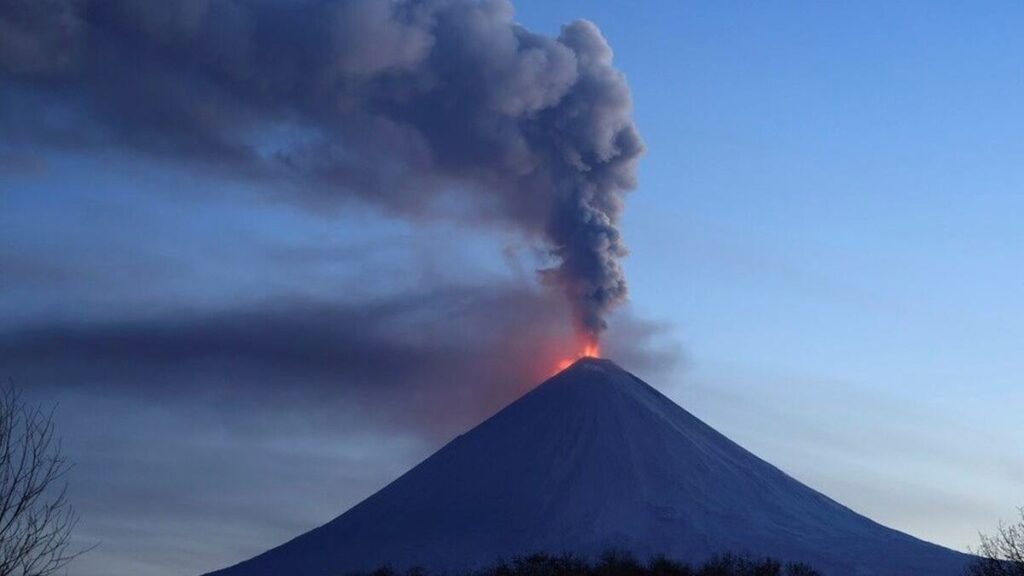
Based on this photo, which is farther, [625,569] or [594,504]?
[594,504]

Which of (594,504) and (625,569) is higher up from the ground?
(594,504)

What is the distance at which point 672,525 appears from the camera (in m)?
78.6

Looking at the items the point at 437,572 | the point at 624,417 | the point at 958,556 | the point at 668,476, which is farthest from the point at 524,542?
the point at 958,556

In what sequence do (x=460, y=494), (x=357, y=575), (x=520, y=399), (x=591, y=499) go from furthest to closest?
(x=520, y=399), (x=460, y=494), (x=591, y=499), (x=357, y=575)

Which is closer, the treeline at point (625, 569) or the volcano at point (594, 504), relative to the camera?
the treeline at point (625, 569)

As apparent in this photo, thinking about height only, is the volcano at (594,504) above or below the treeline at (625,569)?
above

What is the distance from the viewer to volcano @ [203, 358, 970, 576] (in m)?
76.1

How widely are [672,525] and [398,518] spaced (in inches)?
769

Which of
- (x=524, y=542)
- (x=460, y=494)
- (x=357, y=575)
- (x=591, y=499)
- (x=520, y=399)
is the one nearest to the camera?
(x=357, y=575)

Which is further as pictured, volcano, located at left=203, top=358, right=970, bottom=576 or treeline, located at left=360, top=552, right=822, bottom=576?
volcano, located at left=203, top=358, right=970, bottom=576

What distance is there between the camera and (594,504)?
82.8 meters

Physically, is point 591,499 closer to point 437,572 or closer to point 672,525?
point 672,525

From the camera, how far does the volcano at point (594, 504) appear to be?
7606cm

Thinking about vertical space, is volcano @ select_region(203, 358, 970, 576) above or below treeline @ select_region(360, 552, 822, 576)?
above
